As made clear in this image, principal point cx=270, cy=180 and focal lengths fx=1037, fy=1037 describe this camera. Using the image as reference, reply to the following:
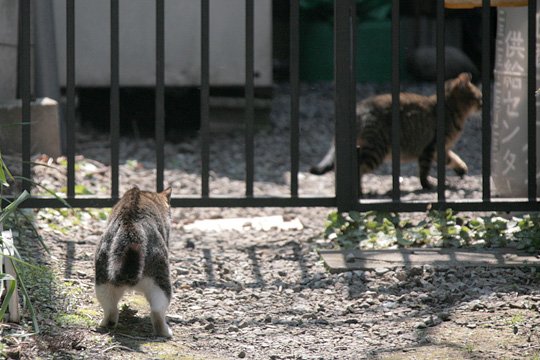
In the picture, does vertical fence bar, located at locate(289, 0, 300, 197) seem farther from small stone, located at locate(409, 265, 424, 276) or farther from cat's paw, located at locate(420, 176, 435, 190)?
cat's paw, located at locate(420, 176, 435, 190)

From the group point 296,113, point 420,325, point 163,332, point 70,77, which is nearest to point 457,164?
point 296,113

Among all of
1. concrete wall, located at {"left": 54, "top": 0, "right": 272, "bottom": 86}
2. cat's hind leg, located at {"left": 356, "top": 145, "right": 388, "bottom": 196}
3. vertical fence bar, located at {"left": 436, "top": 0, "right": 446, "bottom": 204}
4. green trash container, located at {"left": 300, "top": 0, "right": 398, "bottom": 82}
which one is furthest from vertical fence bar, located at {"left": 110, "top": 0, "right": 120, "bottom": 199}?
green trash container, located at {"left": 300, "top": 0, "right": 398, "bottom": 82}

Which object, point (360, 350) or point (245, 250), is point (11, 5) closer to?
point (245, 250)

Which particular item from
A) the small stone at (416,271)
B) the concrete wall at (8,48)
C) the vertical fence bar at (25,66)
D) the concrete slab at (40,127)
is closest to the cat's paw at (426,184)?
the concrete slab at (40,127)

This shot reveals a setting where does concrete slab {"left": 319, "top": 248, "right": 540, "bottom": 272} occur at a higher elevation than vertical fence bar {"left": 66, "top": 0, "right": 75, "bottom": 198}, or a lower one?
lower

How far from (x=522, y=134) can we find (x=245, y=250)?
2.34 metres

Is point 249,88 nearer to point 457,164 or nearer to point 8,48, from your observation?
point 8,48

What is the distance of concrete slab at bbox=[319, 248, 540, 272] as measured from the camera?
6.27 m

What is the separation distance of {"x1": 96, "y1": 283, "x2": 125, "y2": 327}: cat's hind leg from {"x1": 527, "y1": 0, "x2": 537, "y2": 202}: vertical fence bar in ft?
10.7

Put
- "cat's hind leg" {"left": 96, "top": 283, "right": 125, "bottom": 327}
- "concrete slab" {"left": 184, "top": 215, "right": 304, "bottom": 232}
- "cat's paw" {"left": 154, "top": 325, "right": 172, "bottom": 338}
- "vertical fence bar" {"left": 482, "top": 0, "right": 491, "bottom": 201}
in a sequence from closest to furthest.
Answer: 1. "cat's hind leg" {"left": 96, "top": 283, "right": 125, "bottom": 327}
2. "cat's paw" {"left": 154, "top": 325, "right": 172, "bottom": 338}
3. "vertical fence bar" {"left": 482, "top": 0, "right": 491, "bottom": 201}
4. "concrete slab" {"left": 184, "top": 215, "right": 304, "bottom": 232}

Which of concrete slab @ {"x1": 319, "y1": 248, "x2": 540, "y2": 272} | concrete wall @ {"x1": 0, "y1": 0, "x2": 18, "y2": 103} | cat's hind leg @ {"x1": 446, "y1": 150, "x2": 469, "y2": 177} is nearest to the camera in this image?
concrete slab @ {"x1": 319, "y1": 248, "x2": 540, "y2": 272}

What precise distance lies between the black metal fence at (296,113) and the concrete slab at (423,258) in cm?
49

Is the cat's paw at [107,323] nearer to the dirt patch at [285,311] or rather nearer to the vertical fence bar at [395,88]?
the dirt patch at [285,311]

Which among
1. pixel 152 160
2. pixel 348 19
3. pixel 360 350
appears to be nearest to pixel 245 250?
pixel 348 19
